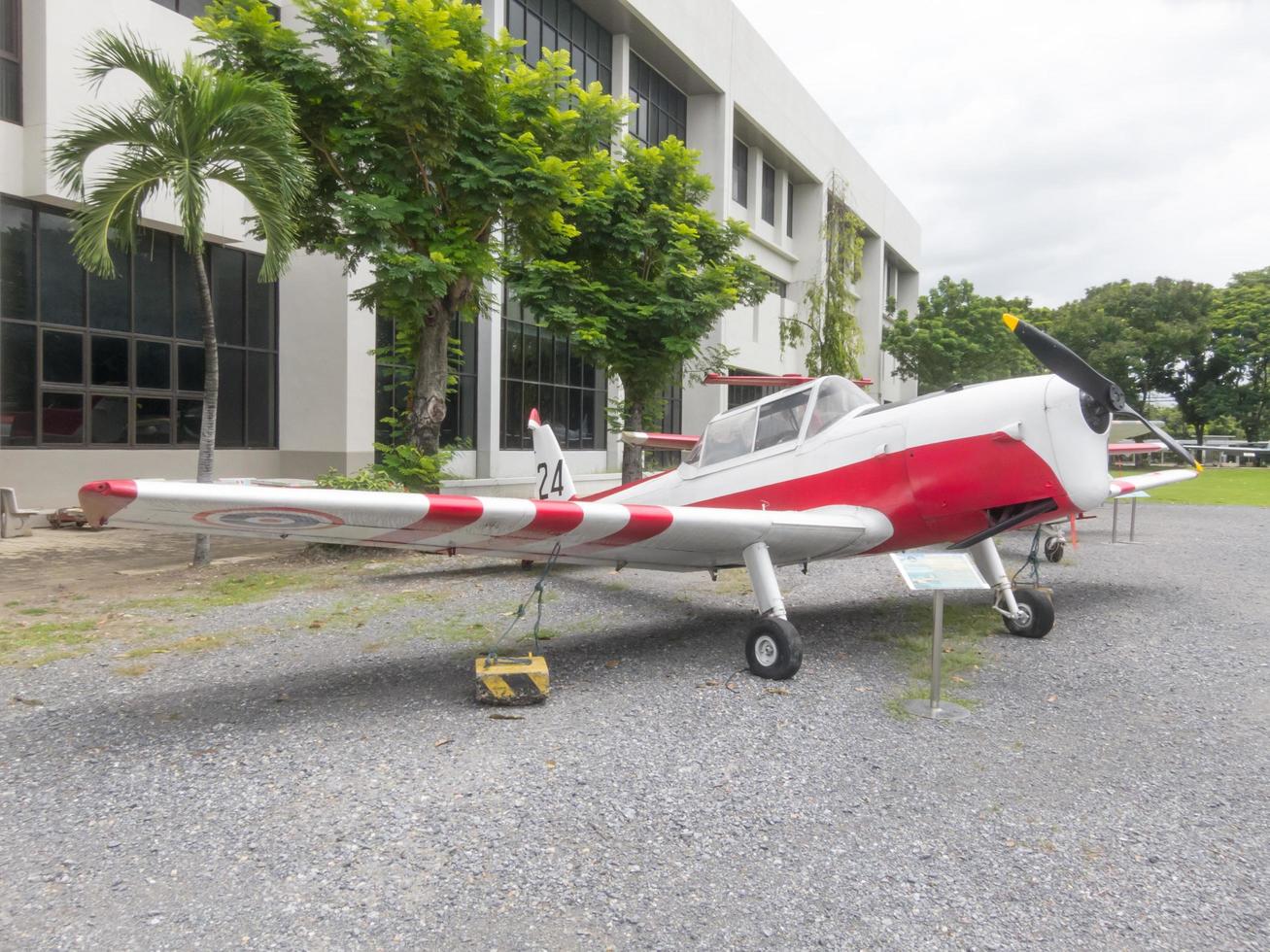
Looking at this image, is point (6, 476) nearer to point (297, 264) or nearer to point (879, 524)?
point (297, 264)

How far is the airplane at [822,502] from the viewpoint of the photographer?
4.38 meters

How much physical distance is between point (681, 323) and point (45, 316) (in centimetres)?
1123

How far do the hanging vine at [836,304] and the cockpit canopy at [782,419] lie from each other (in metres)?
14.3

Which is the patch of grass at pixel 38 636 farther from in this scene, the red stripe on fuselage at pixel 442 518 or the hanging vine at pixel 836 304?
the hanging vine at pixel 836 304

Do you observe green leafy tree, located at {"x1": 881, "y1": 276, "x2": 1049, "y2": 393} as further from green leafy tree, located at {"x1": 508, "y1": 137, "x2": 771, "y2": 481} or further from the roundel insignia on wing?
the roundel insignia on wing

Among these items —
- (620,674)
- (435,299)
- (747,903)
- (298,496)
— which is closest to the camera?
(747,903)

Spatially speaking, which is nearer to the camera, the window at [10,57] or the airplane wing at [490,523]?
the airplane wing at [490,523]

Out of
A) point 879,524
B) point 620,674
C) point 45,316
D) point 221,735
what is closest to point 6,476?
point 45,316

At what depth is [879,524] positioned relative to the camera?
19.0 feet

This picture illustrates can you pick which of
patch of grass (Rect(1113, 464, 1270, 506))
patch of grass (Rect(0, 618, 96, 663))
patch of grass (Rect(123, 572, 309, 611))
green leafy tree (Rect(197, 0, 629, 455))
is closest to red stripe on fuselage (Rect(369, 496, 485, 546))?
patch of grass (Rect(0, 618, 96, 663))

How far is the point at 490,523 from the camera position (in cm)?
459

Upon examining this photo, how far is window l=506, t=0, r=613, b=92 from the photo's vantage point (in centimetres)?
1958

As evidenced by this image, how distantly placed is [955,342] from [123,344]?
30003 millimetres

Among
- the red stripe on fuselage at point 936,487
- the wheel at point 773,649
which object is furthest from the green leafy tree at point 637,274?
the wheel at point 773,649
